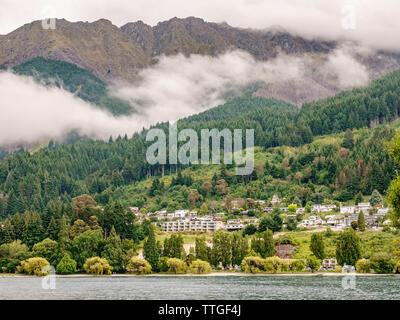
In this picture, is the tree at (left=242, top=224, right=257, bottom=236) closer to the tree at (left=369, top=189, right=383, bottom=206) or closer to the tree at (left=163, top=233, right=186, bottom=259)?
the tree at (left=163, top=233, right=186, bottom=259)

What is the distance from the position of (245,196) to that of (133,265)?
81.5m

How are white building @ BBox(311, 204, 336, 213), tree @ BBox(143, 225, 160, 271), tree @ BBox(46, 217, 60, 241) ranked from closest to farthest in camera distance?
tree @ BBox(143, 225, 160, 271)
tree @ BBox(46, 217, 60, 241)
white building @ BBox(311, 204, 336, 213)

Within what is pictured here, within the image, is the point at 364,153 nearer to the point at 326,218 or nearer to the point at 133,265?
the point at 326,218

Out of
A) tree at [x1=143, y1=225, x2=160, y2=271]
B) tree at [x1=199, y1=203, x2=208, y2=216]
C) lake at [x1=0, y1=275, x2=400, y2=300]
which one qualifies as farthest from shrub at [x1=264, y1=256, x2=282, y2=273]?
tree at [x1=199, y1=203, x2=208, y2=216]

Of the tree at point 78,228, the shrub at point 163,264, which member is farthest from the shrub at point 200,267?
the tree at point 78,228

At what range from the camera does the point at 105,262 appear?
122m

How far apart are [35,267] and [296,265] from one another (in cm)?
5295

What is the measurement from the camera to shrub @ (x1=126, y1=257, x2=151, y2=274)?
120 metres

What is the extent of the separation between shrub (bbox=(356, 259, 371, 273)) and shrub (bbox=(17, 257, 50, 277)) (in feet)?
203

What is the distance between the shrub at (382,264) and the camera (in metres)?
107

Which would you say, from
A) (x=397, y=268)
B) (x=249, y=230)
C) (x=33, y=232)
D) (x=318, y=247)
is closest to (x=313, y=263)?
(x=318, y=247)

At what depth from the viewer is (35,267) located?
124 m

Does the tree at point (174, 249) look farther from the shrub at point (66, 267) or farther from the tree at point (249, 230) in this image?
the tree at point (249, 230)

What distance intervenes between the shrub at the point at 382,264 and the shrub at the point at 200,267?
31.0m
